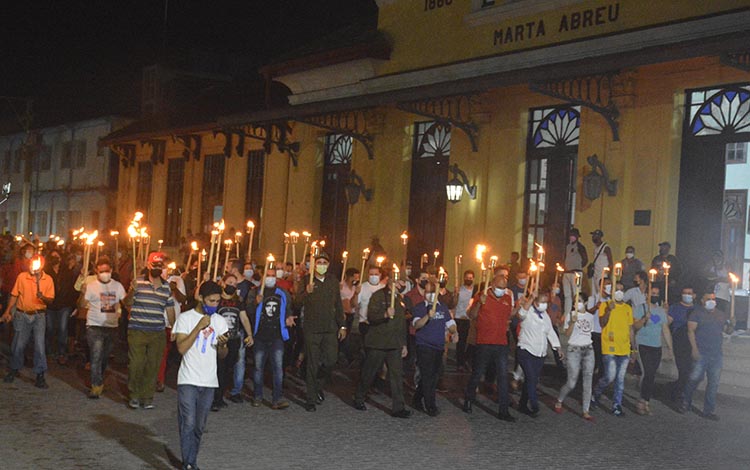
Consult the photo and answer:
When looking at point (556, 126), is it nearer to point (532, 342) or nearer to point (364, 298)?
point (364, 298)

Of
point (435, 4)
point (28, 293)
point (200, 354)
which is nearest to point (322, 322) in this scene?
point (200, 354)

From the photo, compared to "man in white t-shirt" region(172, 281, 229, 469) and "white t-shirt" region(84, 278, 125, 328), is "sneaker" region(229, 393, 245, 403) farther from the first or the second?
"man in white t-shirt" region(172, 281, 229, 469)

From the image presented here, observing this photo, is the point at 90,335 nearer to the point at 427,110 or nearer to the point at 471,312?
the point at 471,312

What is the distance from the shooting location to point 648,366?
13898mm

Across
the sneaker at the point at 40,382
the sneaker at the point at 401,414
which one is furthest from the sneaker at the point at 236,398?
the sneaker at the point at 40,382

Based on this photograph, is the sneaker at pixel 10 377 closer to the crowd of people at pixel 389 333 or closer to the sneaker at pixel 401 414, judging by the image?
the crowd of people at pixel 389 333

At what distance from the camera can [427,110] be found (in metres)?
22.7

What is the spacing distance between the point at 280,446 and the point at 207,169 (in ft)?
77.7

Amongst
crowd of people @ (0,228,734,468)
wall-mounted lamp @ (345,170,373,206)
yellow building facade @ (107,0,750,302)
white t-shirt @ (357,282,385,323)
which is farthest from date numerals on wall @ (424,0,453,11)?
crowd of people @ (0,228,734,468)

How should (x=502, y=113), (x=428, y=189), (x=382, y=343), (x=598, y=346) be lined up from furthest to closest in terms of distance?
(x=428, y=189) → (x=502, y=113) → (x=598, y=346) → (x=382, y=343)

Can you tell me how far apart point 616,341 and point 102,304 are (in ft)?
22.2

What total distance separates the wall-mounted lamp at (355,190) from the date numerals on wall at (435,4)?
14.8ft

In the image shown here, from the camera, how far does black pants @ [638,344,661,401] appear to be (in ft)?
45.0

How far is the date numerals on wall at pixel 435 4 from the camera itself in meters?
24.0
